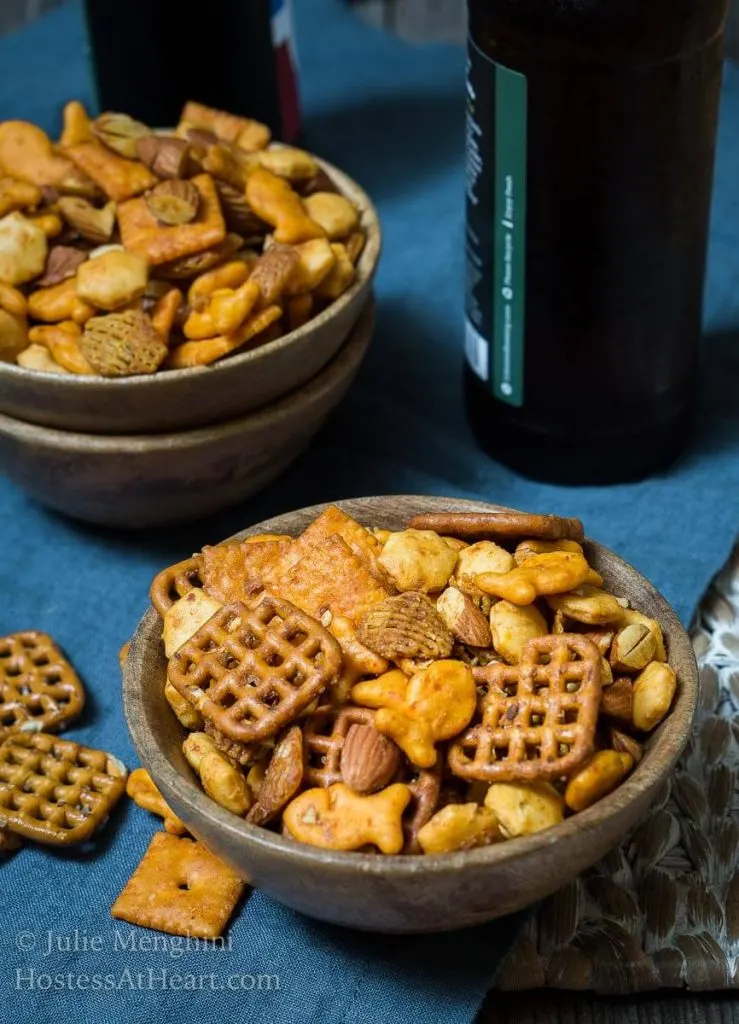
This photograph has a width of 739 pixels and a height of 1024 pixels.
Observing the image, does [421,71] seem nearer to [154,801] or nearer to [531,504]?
[531,504]

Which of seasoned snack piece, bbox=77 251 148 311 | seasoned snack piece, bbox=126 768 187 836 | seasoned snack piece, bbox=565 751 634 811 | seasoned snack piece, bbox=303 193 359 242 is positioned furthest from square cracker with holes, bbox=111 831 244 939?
seasoned snack piece, bbox=303 193 359 242

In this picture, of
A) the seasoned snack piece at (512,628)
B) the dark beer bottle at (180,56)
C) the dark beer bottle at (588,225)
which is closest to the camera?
the seasoned snack piece at (512,628)

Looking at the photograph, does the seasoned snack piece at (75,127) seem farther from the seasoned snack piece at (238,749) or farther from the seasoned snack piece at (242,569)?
the seasoned snack piece at (238,749)

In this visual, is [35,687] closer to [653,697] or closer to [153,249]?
[153,249]

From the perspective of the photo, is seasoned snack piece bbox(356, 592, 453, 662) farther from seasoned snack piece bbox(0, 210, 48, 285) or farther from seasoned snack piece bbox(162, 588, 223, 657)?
seasoned snack piece bbox(0, 210, 48, 285)

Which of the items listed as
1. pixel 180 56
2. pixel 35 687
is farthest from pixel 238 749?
pixel 180 56

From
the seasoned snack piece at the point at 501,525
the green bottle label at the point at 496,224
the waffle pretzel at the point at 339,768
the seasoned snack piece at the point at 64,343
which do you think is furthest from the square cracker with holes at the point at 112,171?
the waffle pretzel at the point at 339,768
